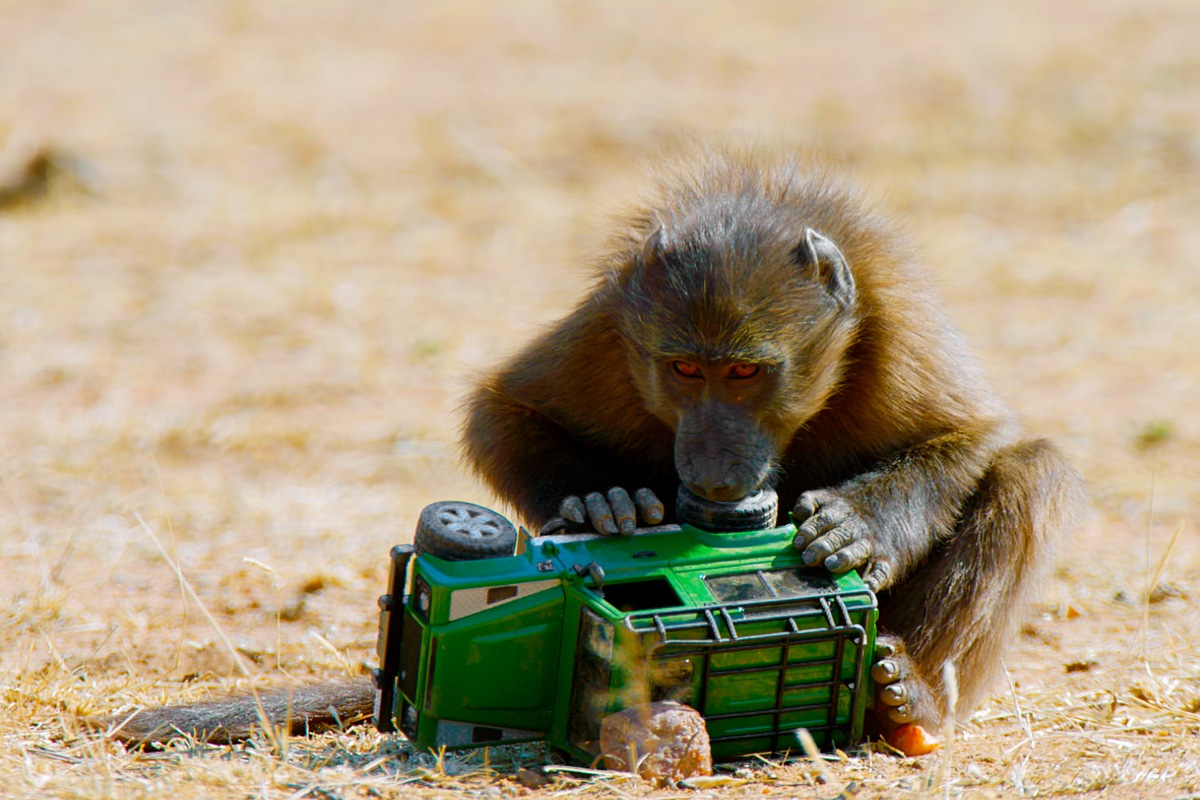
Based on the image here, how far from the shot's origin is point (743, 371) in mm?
4180

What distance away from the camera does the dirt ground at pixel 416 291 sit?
4551 millimetres

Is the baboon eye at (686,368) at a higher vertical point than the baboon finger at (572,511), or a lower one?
higher

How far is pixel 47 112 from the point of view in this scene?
1358 centimetres

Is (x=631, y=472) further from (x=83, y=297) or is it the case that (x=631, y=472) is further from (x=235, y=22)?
(x=235, y=22)

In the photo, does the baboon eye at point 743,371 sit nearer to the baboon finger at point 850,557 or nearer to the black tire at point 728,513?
the black tire at point 728,513

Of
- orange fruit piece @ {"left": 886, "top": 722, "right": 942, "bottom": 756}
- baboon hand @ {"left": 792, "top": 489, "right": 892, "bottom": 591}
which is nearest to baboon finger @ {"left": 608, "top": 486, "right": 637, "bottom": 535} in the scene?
baboon hand @ {"left": 792, "top": 489, "right": 892, "bottom": 591}

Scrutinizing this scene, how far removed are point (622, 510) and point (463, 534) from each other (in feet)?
1.71

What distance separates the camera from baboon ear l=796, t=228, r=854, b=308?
427 centimetres

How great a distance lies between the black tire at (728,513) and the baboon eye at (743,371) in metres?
0.36

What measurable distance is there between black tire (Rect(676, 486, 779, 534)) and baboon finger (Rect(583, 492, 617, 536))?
0.20 metres

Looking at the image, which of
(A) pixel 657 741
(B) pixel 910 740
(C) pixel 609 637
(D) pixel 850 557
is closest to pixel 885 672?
(B) pixel 910 740

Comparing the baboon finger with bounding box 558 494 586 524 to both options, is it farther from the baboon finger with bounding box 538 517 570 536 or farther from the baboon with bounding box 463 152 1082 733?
the baboon finger with bounding box 538 517 570 536

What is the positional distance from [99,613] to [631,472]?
83.7 inches

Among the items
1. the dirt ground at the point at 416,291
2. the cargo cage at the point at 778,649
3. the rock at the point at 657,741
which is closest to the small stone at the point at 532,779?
the dirt ground at the point at 416,291
